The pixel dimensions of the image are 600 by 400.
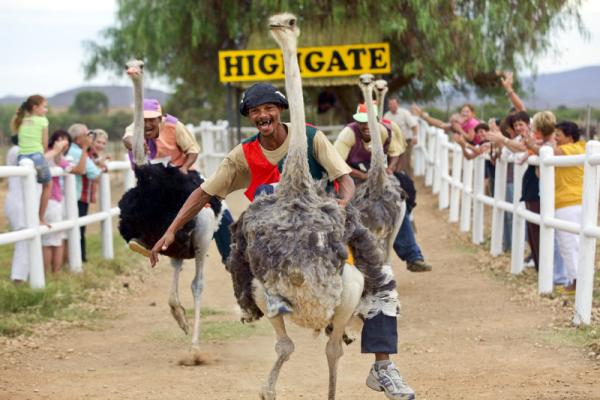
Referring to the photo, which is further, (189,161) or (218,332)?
(218,332)

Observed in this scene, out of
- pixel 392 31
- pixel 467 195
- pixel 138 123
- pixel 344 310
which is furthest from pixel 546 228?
pixel 392 31

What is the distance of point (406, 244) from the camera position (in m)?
10.3

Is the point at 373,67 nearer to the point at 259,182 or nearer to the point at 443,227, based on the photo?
the point at 443,227

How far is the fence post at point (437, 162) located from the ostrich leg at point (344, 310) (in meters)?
13.6

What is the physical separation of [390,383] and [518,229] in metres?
5.48

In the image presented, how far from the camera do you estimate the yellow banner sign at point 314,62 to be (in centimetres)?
2203

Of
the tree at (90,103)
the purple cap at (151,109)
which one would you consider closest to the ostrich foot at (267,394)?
the purple cap at (151,109)

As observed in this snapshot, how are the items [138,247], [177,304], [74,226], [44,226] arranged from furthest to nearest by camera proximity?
[74,226], [44,226], [177,304], [138,247]

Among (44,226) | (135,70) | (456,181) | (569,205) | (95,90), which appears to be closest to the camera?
(135,70)

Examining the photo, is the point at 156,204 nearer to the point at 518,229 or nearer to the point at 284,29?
the point at 284,29

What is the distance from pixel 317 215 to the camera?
17.1 ft

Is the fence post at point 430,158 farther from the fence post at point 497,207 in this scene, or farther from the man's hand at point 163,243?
the man's hand at point 163,243

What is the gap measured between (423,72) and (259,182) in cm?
1750

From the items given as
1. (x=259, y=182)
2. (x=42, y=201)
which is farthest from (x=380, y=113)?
(x=259, y=182)
